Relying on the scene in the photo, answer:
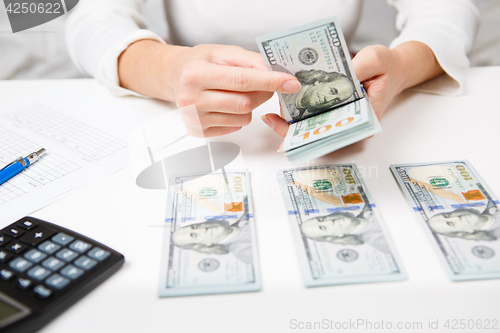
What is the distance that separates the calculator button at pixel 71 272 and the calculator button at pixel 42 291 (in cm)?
3

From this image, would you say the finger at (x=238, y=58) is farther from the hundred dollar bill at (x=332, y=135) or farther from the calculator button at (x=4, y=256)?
the calculator button at (x=4, y=256)

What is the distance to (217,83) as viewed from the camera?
679 millimetres

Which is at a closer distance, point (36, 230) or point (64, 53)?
point (36, 230)

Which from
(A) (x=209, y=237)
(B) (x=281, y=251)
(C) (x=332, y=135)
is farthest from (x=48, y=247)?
(C) (x=332, y=135)

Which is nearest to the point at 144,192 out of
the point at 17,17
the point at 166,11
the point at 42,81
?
the point at 42,81

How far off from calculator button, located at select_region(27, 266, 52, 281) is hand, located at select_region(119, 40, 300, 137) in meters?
0.38

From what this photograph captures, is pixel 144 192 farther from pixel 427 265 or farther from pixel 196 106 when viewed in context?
pixel 427 265

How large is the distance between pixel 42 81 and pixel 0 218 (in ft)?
1.95

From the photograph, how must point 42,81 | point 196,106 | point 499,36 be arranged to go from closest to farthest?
point 196,106
point 42,81
point 499,36

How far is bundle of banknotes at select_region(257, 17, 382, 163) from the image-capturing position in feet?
1.98

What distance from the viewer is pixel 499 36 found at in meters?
1.38

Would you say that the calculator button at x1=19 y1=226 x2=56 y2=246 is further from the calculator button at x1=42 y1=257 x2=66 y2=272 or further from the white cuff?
the white cuff

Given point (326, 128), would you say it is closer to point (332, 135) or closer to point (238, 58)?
point (332, 135)

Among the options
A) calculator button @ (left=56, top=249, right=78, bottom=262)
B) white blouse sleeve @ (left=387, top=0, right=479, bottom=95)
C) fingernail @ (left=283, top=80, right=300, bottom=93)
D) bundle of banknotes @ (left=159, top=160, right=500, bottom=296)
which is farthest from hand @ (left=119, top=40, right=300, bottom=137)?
white blouse sleeve @ (left=387, top=0, right=479, bottom=95)
